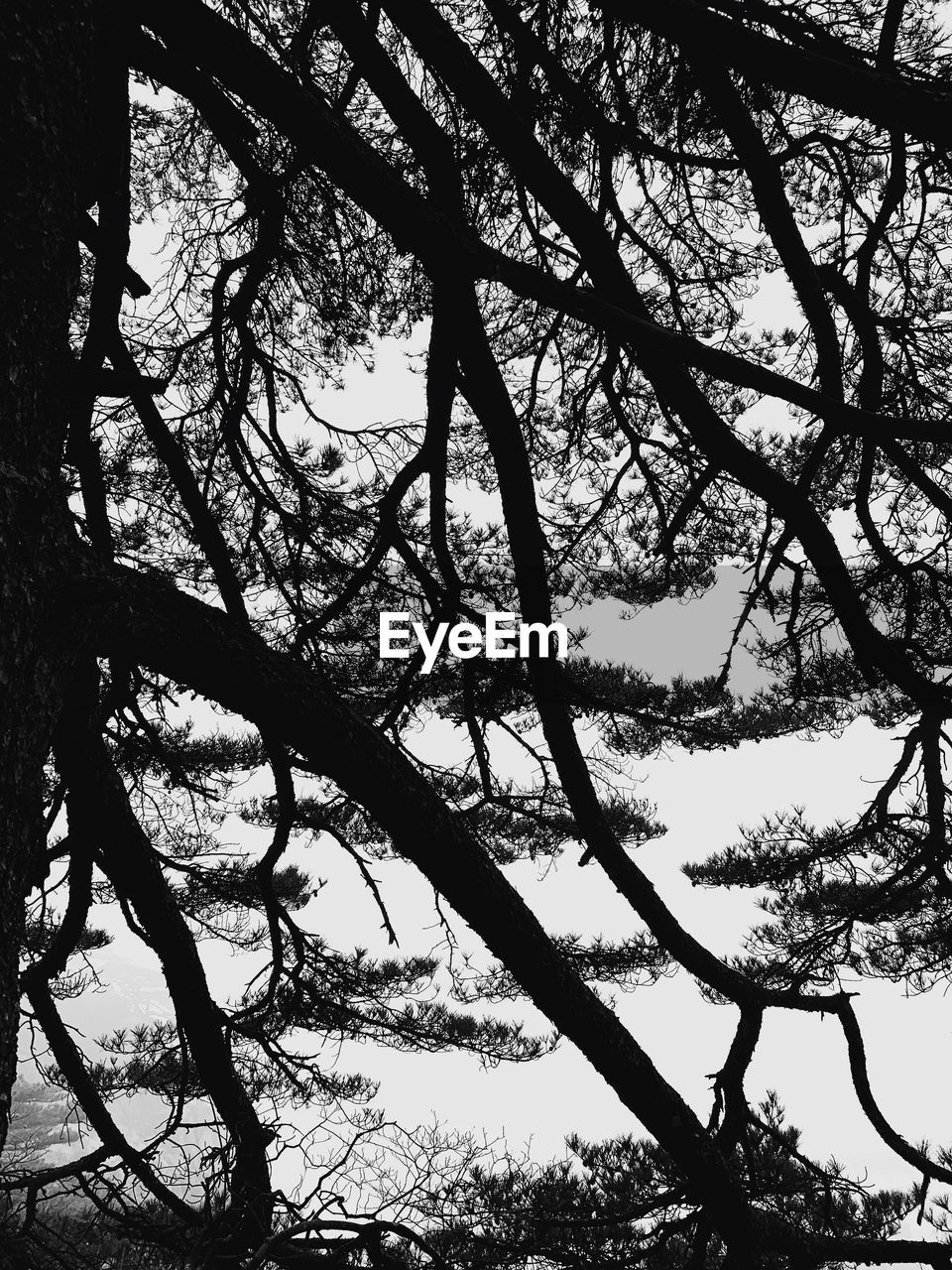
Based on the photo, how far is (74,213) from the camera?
44.7 inches

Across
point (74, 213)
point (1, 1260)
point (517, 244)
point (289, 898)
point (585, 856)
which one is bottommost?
point (1, 1260)

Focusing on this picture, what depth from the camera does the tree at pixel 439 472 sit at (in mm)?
1112

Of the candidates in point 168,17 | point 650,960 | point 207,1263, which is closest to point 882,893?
point 207,1263

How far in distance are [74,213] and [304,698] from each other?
674mm

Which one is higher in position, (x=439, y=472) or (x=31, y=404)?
(x=439, y=472)

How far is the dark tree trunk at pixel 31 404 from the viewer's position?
95 cm

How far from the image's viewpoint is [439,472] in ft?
6.44

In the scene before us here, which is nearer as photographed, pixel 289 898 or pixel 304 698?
pixel 304 698

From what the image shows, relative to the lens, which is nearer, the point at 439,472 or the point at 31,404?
the point at 31,404

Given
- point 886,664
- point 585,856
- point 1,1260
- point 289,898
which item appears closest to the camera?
point 1,1260

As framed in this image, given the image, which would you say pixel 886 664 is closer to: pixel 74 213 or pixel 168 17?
pixel 74 213

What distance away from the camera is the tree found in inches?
43.8

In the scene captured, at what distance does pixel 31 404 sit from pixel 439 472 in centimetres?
102

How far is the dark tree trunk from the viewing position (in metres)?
0.95
